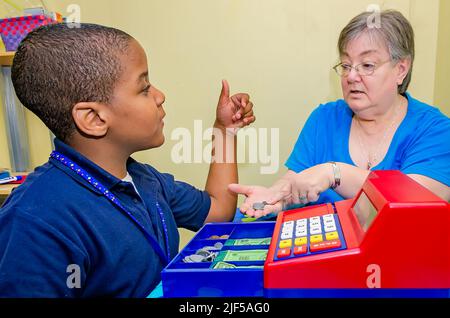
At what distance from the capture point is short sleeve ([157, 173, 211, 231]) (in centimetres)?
98

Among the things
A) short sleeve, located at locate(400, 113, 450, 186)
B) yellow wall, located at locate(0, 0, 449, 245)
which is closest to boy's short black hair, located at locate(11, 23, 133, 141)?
short sleeve, located at locate(400, 113, 450, 186)

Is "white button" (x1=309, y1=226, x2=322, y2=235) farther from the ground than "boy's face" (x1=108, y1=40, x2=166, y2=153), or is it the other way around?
"boy's face" (x1=108, y1=40, x2=166, y2=153)

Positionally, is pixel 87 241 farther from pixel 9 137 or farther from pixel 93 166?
pixel 9 137

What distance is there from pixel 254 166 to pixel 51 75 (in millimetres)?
1269

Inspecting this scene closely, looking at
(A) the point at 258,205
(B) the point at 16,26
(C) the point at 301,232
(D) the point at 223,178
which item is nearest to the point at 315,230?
(C) the point at 301,232

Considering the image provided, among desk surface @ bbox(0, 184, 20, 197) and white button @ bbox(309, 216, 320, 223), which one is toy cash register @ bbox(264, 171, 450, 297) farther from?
desk surface @ bbox(0, 184, 20, 197)

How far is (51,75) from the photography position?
0.69m

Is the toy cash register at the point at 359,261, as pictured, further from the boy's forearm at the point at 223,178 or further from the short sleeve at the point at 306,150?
the short sleeve at the point at 306,150

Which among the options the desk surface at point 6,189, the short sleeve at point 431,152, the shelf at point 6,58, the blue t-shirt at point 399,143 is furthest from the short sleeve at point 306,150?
the shelf at point 6,58

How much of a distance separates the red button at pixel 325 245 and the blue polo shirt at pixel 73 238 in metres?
0.36

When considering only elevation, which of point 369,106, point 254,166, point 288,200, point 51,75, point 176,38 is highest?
point 176,38

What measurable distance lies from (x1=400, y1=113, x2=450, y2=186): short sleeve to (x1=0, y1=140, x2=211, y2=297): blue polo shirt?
0.68m

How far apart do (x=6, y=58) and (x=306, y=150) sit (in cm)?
140
